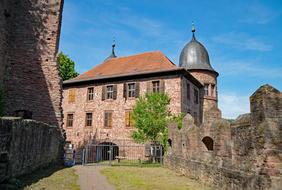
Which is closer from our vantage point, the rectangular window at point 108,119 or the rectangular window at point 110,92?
the rectangular window at point 108,119

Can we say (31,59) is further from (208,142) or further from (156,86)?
(156,86)

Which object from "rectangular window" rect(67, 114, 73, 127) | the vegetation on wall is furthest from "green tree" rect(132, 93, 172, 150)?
"rectangular window" rect(67, 114, 73, 127)

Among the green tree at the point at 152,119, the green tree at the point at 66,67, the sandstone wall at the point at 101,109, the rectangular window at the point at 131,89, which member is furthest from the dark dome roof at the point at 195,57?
the green tree at the point at 66,67

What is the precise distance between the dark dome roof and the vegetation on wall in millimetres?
9614

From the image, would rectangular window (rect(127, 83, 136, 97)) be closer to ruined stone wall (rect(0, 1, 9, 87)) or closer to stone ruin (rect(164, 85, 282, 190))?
ruined stone wall (rect(0, 1, 9, 87))

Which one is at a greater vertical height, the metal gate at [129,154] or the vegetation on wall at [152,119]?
the vegetation on wall at [152,119]

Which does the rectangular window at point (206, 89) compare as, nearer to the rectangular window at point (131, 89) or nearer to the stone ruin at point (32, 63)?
the rectangular window at point (131, 89)

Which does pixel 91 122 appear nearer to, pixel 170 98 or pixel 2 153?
pixel 170 98

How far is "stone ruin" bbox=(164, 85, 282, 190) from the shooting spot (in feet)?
17.9

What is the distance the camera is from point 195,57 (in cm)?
2977

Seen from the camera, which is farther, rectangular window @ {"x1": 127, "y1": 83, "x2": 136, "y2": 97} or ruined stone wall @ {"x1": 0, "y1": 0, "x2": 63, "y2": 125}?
rectangular window @ {"x1": 127, "y1": 83, "x2": 136, "y2": 97}

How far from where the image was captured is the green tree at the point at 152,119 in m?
19.2

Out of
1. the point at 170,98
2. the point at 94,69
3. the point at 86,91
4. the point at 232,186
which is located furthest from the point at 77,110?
the point at 232,186

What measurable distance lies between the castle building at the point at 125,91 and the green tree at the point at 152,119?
2548 millimetres
